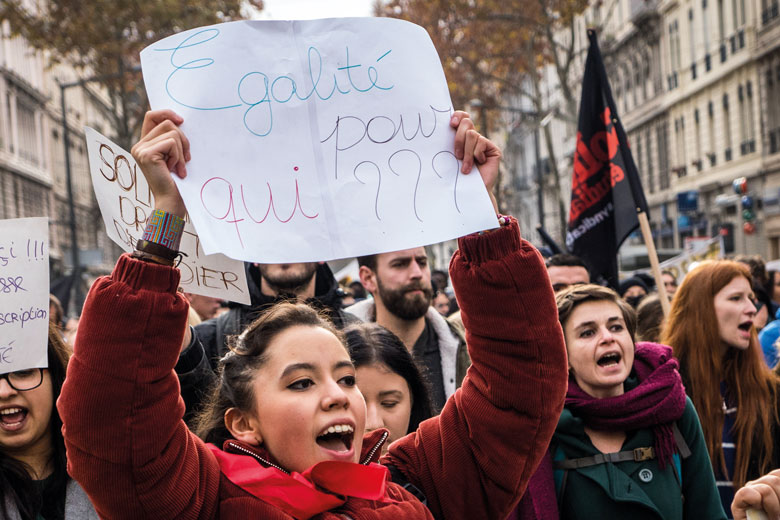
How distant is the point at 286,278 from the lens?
4.80 meters

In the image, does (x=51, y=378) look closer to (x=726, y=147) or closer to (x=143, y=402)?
(x=143, y=402)

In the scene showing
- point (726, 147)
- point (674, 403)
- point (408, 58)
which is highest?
point (726, 147)

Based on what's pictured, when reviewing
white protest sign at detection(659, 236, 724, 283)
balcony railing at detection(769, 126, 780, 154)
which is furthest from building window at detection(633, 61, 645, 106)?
white protest sign at detection(659, 236, 724, 283)

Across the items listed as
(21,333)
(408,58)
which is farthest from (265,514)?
(21,333)

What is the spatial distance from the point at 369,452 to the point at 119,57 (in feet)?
61.6

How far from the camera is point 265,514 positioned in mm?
2189

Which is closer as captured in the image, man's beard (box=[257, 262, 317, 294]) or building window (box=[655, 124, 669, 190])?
man's beard (box=[257, 262, 317, 294])

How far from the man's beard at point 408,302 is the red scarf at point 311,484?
252cm

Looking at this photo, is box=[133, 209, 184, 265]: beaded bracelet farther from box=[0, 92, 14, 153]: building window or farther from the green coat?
box=[0, 92, 14, 153]: building window

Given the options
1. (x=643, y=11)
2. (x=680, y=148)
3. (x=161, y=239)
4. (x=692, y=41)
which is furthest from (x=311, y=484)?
(x=643, y=11)

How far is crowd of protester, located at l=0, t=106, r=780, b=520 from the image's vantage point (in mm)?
2104

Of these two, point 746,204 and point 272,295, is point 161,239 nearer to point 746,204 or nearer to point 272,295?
point 272,295

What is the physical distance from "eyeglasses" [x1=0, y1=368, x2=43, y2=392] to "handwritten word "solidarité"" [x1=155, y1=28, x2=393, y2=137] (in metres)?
1.40

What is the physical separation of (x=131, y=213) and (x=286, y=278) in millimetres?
2181
